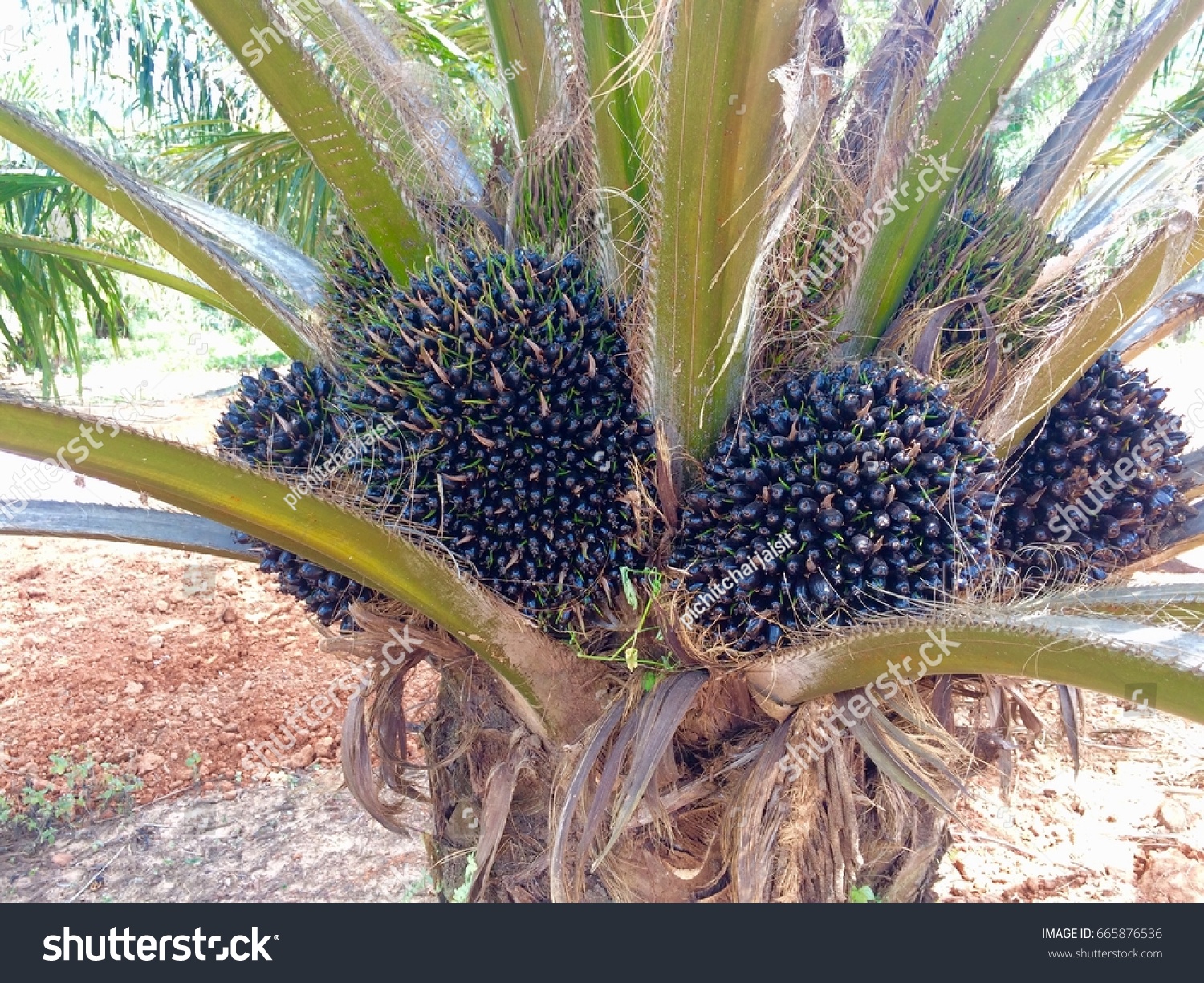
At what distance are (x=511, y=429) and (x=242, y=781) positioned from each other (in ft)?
11.0

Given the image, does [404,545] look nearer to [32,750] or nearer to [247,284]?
[247,284]

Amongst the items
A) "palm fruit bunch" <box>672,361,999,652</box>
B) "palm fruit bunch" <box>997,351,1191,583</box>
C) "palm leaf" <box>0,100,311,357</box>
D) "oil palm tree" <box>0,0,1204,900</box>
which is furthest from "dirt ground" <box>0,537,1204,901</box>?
"palm leaf" <box>0,100,311,357</box>

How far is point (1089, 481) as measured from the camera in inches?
71.7

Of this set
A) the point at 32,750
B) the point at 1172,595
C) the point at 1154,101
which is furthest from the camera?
the point at 32,750

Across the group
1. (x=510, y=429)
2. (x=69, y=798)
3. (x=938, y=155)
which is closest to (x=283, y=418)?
(x=510, y=429)

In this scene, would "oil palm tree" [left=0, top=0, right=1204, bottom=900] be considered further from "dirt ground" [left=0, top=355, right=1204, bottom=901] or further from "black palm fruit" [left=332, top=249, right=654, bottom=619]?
"dirt ground" [left=0, top=355, right=1204, bottom=901]

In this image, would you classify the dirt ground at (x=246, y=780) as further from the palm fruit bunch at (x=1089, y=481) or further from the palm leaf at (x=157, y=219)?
the palm leaf at (x=157, y=219)

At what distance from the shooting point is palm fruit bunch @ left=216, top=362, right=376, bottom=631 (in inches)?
67.7

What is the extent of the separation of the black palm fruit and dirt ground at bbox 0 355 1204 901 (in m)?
1.32

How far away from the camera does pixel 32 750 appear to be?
159 inches

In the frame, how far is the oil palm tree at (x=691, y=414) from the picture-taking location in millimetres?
1344

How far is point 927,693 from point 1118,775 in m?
2.61

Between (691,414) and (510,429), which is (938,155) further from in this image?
(510,429)

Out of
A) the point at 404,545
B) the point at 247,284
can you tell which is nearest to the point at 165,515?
the point at 247,284
